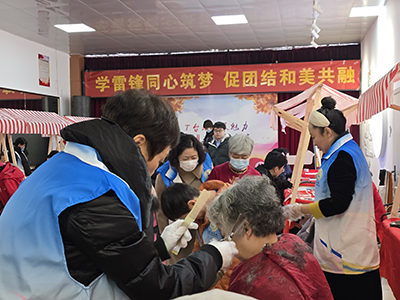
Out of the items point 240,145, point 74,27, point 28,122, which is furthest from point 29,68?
point 240,145

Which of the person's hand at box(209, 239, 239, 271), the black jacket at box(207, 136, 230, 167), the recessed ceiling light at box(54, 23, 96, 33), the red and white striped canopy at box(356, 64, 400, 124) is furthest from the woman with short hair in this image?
the recessed ceiling light at box(54, 23, 96, 33)

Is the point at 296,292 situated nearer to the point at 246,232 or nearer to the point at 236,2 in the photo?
the point at 246,232

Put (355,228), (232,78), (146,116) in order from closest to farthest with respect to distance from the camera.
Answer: (146,116), (355,228), (232,78)

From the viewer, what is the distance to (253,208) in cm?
141

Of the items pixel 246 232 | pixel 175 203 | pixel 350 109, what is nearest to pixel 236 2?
pixel 350 109

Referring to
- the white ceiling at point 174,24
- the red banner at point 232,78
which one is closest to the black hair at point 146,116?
the white ceiling at point 174,24

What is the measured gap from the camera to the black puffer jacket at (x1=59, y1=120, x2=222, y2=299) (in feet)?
2.97

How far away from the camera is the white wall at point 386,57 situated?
4.59 meters

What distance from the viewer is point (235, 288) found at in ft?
4.59

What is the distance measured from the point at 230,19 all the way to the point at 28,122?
333cm

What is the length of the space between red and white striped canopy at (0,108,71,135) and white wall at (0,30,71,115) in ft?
5.22

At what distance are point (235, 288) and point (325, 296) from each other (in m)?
0.31

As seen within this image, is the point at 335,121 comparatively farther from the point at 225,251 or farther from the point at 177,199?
the point at 225,251

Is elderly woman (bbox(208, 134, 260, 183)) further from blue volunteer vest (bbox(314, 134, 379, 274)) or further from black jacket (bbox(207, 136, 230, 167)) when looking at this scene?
black jacket (bbox(207, 136, 230, 167))
